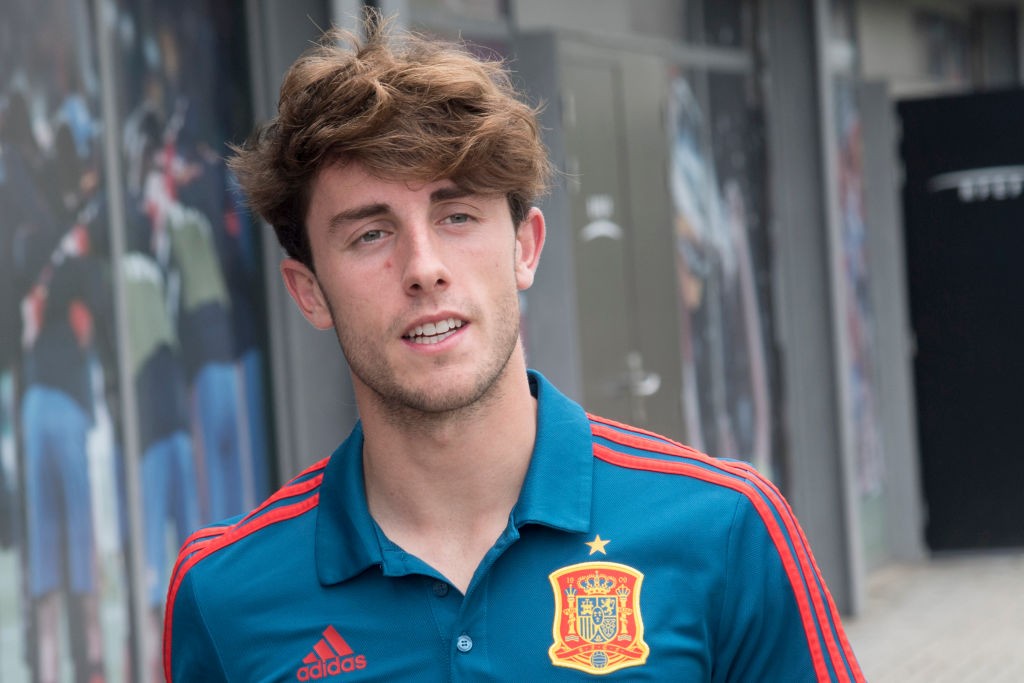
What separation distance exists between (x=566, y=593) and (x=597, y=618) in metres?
0.06

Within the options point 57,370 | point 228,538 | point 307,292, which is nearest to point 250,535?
point 228,538

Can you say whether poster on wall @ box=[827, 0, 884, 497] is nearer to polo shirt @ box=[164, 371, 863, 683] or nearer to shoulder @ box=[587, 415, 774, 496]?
shoulder @ box=[587, 415, 774, 496]

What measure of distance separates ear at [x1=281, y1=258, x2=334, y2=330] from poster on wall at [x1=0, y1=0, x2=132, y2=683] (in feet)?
6.86

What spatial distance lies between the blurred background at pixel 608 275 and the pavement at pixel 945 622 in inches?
3.9

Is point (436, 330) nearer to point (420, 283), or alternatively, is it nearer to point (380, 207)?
point (420, 283)

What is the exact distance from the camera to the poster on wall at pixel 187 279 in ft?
14.6

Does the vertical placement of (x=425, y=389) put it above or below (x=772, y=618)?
above

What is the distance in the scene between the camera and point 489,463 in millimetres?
2014

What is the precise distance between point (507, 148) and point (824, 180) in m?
6.06

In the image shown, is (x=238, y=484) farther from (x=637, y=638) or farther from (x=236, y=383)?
(x=637, y=638)

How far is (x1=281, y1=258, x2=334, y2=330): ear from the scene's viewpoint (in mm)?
2104

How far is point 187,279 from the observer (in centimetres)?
A: 461

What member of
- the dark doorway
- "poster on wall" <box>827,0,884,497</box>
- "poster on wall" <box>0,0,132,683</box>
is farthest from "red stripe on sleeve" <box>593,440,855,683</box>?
the dark doorway

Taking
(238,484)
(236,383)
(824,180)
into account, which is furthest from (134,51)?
(824,180)
